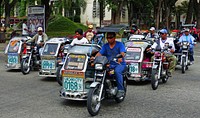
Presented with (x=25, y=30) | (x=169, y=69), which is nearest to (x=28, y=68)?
(x=169, y=69)

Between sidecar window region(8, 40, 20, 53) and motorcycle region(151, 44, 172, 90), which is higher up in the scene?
sidecar window region(8, 40, 20, 53)

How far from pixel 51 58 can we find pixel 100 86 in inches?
184

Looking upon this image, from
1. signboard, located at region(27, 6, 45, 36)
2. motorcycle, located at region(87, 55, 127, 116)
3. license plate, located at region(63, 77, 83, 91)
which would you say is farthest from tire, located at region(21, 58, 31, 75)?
signboard, located at region(27, 6, 45, 36)

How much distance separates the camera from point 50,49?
40.0 ft

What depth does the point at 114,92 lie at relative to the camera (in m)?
8.04

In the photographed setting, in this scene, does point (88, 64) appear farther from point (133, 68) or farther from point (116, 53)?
point (133, 68)

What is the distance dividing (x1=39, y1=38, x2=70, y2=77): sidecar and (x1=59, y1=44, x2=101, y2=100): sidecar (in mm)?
3595

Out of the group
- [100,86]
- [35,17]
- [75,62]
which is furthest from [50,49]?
[35,17]

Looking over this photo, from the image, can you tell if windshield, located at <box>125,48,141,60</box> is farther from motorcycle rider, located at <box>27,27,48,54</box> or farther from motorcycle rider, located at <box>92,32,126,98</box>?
motorcycle rider, located at <box>27,27,48,54</box>

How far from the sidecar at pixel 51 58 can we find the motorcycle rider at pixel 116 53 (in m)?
3.86

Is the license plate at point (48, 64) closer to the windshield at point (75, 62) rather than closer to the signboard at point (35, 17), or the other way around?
the windshield at point (75, 62)

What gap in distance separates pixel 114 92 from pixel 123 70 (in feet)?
1.78

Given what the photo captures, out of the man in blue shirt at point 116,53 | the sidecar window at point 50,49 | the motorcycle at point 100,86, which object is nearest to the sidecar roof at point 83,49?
the man in blue shirt at point 116,53

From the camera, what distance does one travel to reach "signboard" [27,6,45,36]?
20141 millimetres
